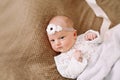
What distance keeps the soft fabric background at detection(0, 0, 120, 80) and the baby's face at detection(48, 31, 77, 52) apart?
0.07 meters

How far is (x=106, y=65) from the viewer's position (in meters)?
1.53

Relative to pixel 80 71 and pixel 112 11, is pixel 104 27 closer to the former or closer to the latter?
pixel 112 11

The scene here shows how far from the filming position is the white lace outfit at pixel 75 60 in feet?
5.01

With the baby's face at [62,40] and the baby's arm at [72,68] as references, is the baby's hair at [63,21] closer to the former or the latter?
the baby's face at [62,40]

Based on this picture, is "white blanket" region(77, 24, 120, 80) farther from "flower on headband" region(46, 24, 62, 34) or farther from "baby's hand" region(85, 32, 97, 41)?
"flower on headband" region(46, 24, 62, 34)

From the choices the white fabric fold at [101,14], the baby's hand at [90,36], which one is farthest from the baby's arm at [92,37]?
the white fabric fold at [101,14]

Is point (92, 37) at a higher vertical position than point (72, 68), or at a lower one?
higher

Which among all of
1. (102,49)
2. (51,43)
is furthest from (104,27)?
(51,43)

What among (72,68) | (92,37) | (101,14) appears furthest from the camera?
(101,14)

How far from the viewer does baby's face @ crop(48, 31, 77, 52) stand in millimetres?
1568

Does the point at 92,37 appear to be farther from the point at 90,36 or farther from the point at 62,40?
the point at 62,40

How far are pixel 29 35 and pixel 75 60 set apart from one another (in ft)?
0.95

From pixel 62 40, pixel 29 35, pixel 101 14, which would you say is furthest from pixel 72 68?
pixel 101 14

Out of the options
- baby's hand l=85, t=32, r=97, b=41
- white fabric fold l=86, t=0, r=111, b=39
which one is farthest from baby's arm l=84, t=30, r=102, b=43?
white fabric fold l=86, t=0, r=111, b=39
